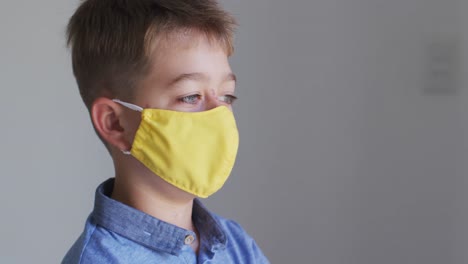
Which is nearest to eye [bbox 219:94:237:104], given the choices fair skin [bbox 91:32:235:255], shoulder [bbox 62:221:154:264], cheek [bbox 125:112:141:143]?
fair skin [bbox 91:32:235:255]

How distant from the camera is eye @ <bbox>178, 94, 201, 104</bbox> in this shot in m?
1.03

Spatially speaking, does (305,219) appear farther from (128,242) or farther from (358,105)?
(128,242)

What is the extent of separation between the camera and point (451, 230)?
1.77 metres

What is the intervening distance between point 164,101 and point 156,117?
0.10ft

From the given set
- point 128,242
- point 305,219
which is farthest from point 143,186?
point 305,219

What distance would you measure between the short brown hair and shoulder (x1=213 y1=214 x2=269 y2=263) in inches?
12.5

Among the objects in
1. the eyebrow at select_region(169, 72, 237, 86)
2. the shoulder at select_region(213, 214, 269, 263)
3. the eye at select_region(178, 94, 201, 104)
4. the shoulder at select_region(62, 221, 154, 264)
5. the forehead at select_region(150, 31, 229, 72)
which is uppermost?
the forehead at select_region(150, 31, 229, 72)

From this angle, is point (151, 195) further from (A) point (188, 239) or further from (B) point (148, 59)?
(B) point (148, 59)

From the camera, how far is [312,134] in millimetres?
1873

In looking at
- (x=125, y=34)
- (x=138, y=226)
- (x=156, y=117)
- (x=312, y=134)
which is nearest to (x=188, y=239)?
(x=138, y=226)

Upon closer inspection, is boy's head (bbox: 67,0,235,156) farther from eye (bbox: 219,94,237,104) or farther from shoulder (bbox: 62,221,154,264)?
shoulder (bbox: 62,221,154,264)

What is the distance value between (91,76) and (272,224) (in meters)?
0.97

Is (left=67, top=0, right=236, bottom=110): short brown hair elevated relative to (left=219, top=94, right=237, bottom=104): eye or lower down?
elevated

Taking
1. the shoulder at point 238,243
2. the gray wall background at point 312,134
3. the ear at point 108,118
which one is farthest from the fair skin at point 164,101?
the gray wall background at point 312,134
